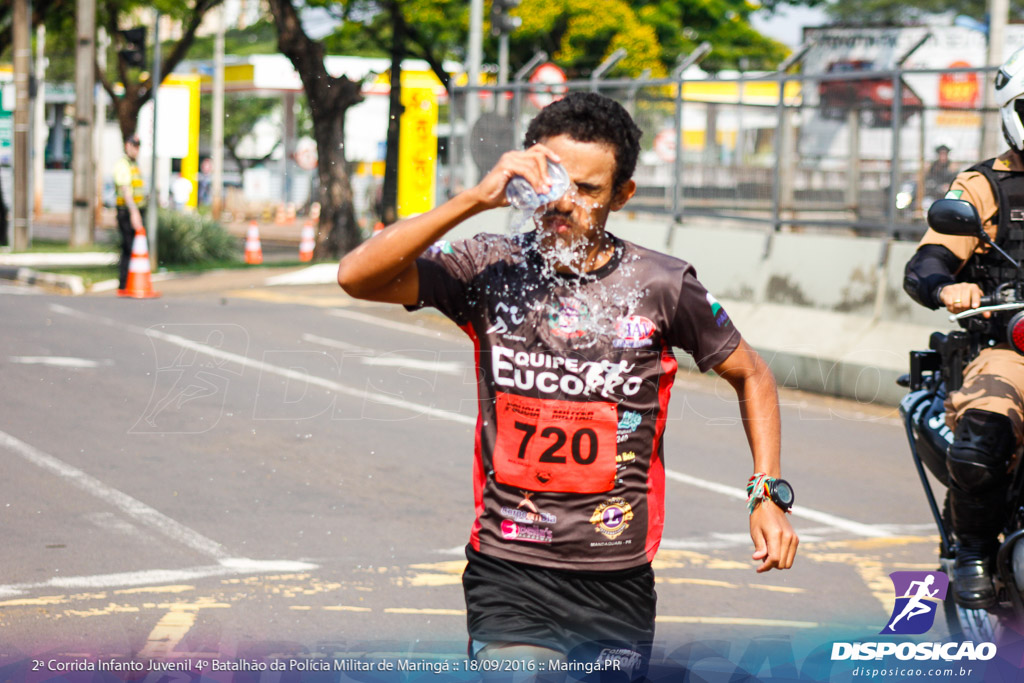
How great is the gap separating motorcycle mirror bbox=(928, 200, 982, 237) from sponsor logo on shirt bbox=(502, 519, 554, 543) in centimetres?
175

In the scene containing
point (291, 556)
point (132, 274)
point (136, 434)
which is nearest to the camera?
point (291, 556)

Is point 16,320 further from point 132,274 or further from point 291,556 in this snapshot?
point 291,556

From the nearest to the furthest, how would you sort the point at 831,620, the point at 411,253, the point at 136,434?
the point at 411,253, the point at 831,620, the point at 136,434

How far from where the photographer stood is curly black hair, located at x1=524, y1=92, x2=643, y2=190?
293cm

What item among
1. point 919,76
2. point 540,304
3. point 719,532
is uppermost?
point 919,76

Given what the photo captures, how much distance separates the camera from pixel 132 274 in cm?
1828

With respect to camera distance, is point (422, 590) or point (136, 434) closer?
point (422, 590)

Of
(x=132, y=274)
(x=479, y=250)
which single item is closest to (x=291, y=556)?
(x=479, y=250)

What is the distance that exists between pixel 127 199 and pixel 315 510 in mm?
13131

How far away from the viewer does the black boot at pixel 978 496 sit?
13.7 feet

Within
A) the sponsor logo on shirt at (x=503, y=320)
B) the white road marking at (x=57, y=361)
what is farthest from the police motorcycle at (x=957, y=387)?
the white road marking at (x=57, y=361)

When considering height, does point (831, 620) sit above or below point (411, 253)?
below

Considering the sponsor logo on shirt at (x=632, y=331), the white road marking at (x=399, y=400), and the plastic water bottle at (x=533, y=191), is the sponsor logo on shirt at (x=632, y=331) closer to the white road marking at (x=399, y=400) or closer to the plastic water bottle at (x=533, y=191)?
the plastic water bottle at (x=533, y=191)

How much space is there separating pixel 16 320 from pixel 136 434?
6.12m
